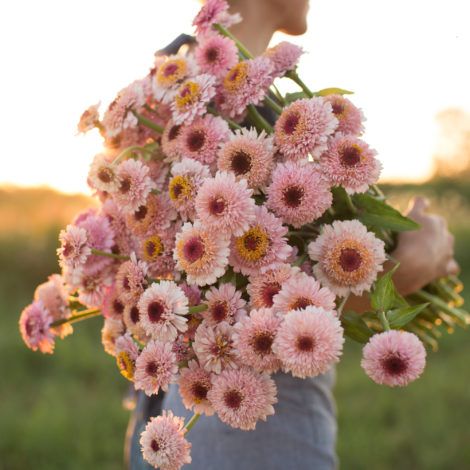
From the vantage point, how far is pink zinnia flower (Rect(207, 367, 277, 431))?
35.0 inches

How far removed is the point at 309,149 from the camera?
94 centimetres

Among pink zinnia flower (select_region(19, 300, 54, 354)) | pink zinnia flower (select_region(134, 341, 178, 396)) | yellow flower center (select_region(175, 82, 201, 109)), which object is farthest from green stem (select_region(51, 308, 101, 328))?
yellow flower center (select_region(175, 82, 201, 109))

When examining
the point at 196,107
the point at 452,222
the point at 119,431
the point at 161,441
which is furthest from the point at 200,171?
the point at 452,222

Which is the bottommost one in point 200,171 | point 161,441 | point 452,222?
point 161,441

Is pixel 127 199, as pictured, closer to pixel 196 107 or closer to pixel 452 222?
pixel 196 107

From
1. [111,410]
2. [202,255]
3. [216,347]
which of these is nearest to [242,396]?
[216,347]

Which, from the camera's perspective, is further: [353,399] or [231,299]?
[353,399]

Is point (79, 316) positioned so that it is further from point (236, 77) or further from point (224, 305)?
point (236, 77)

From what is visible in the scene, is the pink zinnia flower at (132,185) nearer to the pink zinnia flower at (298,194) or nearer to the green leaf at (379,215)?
the pink zinnia flower at (298,194)

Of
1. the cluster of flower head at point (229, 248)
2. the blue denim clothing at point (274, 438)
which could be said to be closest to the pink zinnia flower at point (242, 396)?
the cluster of flower head at point (229, 248)

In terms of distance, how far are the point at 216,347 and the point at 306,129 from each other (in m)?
0.32

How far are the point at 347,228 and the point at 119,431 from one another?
107 inches

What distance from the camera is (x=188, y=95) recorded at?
1033mm

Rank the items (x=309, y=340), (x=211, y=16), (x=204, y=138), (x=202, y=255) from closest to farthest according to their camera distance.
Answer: (x=309, y=340), (x=202, y=255), (x=204, y=138), (x=211, y=16)
